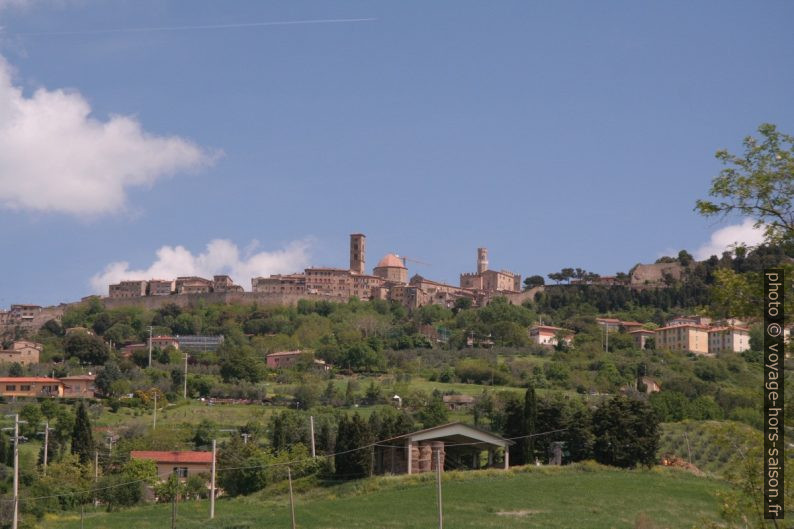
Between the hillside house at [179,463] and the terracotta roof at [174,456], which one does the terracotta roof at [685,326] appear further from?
the hillside house at [179,463]

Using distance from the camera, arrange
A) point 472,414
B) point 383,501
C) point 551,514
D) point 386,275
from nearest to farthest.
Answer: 1. point 551,514
2. point 383,501
3. point 472,414
4. point 386,275

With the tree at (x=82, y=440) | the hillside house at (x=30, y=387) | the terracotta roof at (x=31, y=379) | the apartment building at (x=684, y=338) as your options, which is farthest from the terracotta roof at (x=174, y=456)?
the apartment building at (x=684, y=338)

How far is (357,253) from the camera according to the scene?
150000 mm

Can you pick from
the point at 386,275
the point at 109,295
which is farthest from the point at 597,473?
the point at 386,275

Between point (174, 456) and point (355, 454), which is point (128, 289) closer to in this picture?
point (174, 456)

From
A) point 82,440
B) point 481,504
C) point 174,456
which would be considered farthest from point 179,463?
point 481,504

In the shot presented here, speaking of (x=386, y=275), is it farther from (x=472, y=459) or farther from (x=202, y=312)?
(x=472, y=459)

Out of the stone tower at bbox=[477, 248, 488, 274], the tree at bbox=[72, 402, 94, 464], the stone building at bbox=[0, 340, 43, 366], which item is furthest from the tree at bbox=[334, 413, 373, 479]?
the stone tower at bbox=[477, 248, 488, 274]

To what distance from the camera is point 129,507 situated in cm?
3541

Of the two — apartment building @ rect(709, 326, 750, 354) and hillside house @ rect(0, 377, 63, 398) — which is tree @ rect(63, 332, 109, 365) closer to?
hillside house @ rect(0, 377, 63, 398)

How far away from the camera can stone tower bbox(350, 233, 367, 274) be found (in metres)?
149

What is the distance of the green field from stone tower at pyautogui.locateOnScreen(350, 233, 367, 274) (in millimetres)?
114242

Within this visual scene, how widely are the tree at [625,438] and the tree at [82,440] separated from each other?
64.0 ft

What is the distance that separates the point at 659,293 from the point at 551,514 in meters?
100
